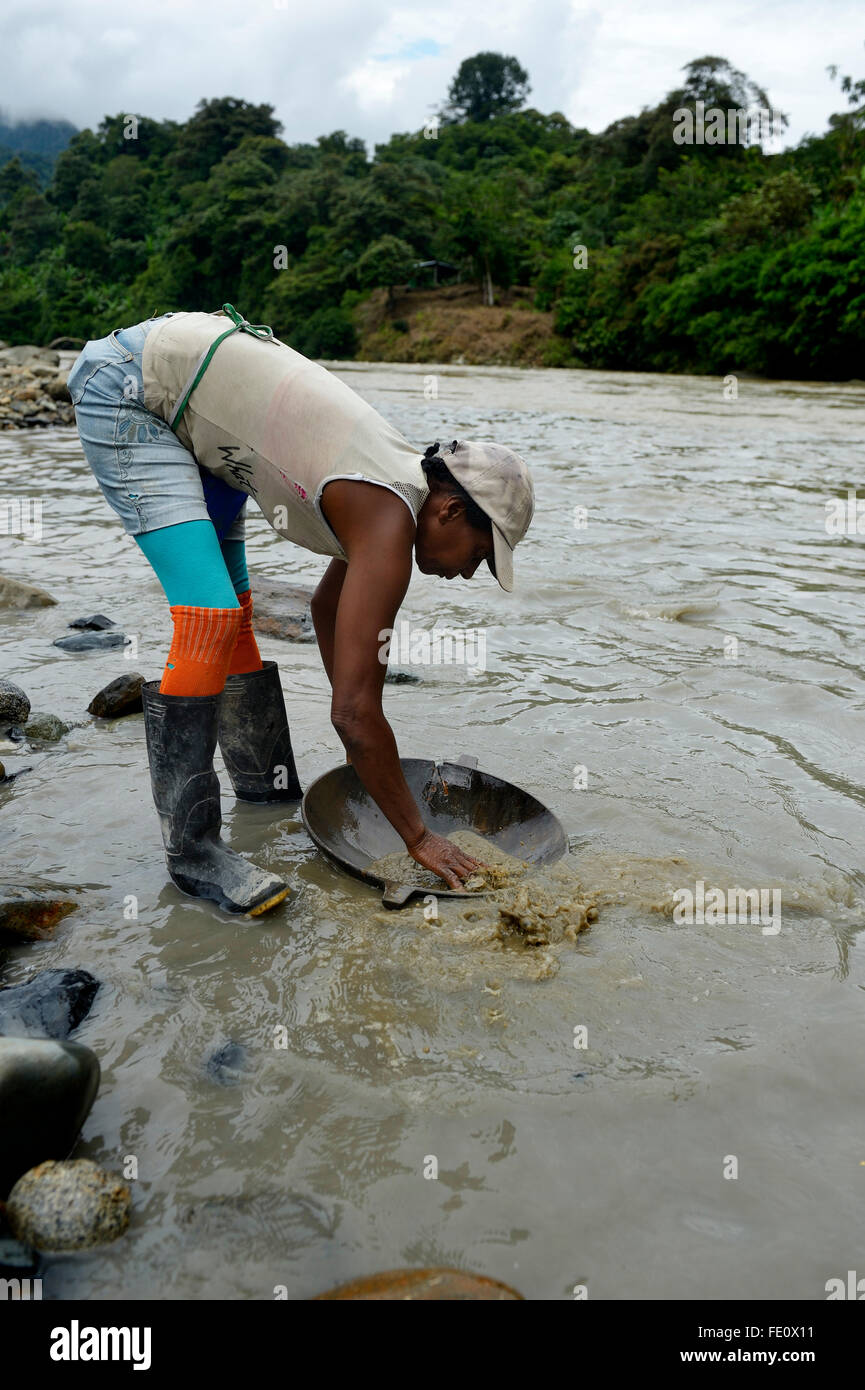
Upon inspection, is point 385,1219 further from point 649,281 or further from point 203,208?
point 203,208

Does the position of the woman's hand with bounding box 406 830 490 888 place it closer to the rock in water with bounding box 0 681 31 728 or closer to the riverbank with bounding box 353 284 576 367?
the rock in water with bounding box 0 681 31 728

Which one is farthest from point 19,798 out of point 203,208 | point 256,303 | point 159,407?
point 203,208

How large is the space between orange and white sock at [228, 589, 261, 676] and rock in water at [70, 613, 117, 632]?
7.70ft

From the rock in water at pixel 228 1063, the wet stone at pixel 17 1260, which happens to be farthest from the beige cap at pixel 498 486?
the wet stone at pixel 17 1260

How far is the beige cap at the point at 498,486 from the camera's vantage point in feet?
7.50

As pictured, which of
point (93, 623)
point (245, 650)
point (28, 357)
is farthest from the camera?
point (28, 357)

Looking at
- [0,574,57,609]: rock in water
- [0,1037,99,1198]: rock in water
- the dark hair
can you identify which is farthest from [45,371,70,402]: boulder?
[0,1037,99,1198]: rock in water

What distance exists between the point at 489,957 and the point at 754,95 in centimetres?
4561

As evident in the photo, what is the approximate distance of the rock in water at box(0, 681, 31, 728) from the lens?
12.1ft

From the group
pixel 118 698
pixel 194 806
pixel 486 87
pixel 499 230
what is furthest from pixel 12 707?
pixel 486 87

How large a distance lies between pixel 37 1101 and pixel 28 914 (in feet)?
2.76

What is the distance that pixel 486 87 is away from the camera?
8238 centimetres

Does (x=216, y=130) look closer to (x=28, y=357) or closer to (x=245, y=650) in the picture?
(x=28, y=357)

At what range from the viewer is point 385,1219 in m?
1.62
